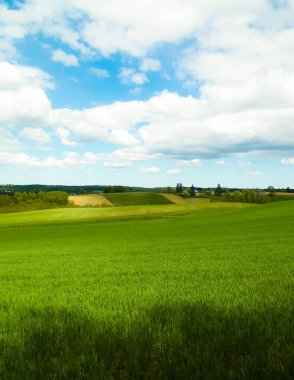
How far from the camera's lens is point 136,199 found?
16650 centimetres

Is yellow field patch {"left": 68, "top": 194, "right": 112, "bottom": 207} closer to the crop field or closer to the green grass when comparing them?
the green grass

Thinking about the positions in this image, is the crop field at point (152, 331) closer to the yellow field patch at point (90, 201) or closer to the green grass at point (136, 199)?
the yellow field patch at point (90, 201)

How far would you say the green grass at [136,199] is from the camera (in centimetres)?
15775

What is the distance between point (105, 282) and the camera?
11.7 m

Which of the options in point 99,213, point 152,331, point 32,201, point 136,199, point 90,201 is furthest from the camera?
point 136,199

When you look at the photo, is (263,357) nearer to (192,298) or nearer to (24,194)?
(192,298)

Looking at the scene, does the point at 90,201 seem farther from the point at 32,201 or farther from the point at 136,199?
the point at 32,201

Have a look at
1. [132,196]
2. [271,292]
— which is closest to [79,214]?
[132,196]

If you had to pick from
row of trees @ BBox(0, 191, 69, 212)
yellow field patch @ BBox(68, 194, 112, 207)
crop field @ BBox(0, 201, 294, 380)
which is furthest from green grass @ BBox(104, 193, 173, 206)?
crop field @ BBox(0, 201, 294, 380)

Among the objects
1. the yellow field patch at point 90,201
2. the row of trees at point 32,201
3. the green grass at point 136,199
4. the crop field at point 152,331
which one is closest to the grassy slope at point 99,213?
the yellow field patch at point 90,201

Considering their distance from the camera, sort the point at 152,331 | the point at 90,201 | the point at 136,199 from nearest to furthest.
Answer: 1. the point at 152,331
2. the point at 90,201
3. the point at 136,199

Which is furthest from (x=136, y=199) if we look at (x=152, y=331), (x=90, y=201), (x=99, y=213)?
(x=152, y=331)

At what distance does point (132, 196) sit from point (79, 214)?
64.1 meters

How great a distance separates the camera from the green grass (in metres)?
158
